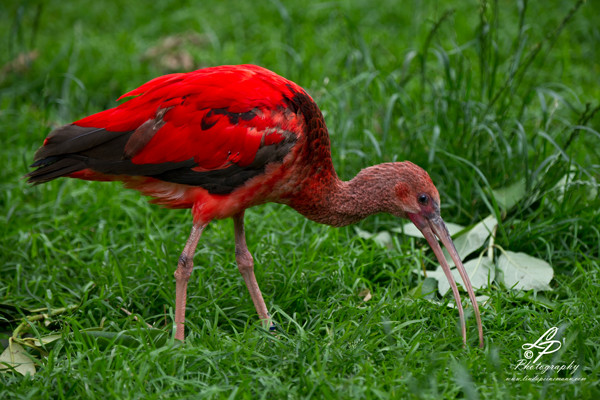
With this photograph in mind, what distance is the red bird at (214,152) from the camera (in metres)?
3.64

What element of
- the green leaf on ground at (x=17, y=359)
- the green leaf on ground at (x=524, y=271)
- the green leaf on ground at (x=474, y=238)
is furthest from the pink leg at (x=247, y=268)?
the green leaf on ground at (x=524, y=271)

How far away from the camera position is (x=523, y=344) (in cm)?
352

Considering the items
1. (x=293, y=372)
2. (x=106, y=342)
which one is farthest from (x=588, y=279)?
(x=106, y=342)

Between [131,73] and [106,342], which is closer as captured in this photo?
[106,342]

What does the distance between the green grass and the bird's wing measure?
2.54 feet

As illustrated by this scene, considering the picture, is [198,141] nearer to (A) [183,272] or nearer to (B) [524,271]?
(A) [183,272]

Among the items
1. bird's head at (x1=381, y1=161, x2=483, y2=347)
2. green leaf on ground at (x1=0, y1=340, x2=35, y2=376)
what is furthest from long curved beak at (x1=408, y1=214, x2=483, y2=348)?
green leaf on ground at (x1=0, y1=340, x2=35, y2=376)

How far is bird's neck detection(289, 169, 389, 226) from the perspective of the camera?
389 centimetres

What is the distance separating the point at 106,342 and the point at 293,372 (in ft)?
3.40

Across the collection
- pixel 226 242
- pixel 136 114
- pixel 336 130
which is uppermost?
pixel 136 114

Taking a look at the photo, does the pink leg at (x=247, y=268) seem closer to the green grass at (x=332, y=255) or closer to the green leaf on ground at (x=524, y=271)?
the green grass at (x=332, y=255)

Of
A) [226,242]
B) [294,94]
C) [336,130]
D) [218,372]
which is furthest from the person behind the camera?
[336,130]

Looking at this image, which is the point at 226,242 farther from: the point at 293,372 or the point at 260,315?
the point at 293,372

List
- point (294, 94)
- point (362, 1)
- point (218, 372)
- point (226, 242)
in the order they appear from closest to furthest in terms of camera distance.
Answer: point (218, 372), point (294, 94), point (226, 242), point (362, 1)
